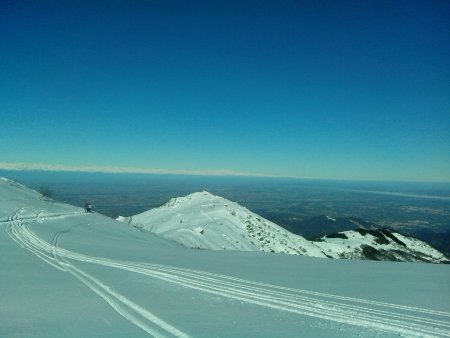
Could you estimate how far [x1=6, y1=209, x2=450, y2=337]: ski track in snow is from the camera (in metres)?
7.22

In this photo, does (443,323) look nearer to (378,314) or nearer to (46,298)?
(378,314)

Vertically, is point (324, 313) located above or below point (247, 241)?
above

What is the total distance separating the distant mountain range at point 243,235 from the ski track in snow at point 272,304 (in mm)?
21975

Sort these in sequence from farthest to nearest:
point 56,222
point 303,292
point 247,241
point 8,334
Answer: point 247,241, point 56,222, point 303,292, point 8,334

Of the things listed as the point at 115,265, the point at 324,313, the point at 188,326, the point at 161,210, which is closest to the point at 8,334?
the point at 188,326

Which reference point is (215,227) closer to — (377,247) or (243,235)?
(243,235)

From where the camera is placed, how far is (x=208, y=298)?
8938mm

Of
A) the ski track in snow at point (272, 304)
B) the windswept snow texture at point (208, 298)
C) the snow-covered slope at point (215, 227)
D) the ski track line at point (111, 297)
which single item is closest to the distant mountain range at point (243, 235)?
the snow-covered slope at point (215, 227)

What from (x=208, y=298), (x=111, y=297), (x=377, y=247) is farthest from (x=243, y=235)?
(x=111, y=297)

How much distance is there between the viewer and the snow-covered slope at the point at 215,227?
37219mm

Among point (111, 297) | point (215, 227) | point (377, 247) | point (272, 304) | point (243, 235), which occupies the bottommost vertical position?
point (377, 247)

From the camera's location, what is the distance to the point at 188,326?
6781 millimetres

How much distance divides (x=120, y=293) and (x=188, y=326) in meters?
2.76

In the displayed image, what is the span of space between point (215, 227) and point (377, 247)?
28.9 meters
